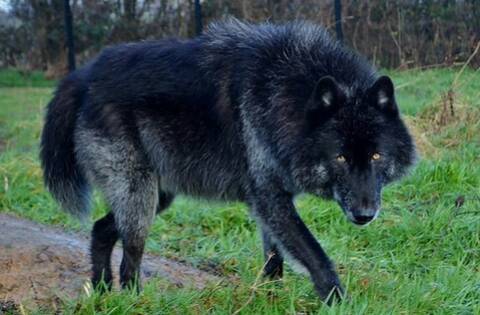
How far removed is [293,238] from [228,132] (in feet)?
2.52

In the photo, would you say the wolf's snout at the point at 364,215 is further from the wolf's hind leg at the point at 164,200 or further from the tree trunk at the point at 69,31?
the tree trunk at the point at 69,31

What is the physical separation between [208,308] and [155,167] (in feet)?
3.75

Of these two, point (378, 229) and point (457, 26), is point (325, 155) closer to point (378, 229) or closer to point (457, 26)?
point (378, 229)

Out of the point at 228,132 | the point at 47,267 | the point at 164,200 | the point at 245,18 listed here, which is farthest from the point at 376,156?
the point at 245,18

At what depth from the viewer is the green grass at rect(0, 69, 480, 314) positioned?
392cm

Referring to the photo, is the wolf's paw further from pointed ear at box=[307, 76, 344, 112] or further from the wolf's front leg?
pointed ear at box=[307, 76, 344, 112]

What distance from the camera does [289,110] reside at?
4.41 meters

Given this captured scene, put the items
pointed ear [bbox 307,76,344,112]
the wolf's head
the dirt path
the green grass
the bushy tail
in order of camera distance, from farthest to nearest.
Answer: the bushy tail → the dirt path → pointed ear [bbox 307,76,344,112] → the wolf's head → the green grass

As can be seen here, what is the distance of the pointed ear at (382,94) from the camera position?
4.16 m

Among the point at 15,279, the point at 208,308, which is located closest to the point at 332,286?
the point at 208,308

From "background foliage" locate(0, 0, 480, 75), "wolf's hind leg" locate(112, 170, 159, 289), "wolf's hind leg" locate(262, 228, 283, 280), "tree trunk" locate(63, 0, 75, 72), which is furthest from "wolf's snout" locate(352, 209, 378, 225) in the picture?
"tree trunk" locate(63, 0, 75, 72)

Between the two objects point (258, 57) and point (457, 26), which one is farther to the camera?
point (457, 26)

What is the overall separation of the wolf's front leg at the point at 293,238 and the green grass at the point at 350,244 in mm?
102

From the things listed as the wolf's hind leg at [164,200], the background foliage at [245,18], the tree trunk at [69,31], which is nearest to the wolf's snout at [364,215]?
the wolf's hind leg at [164,200]
